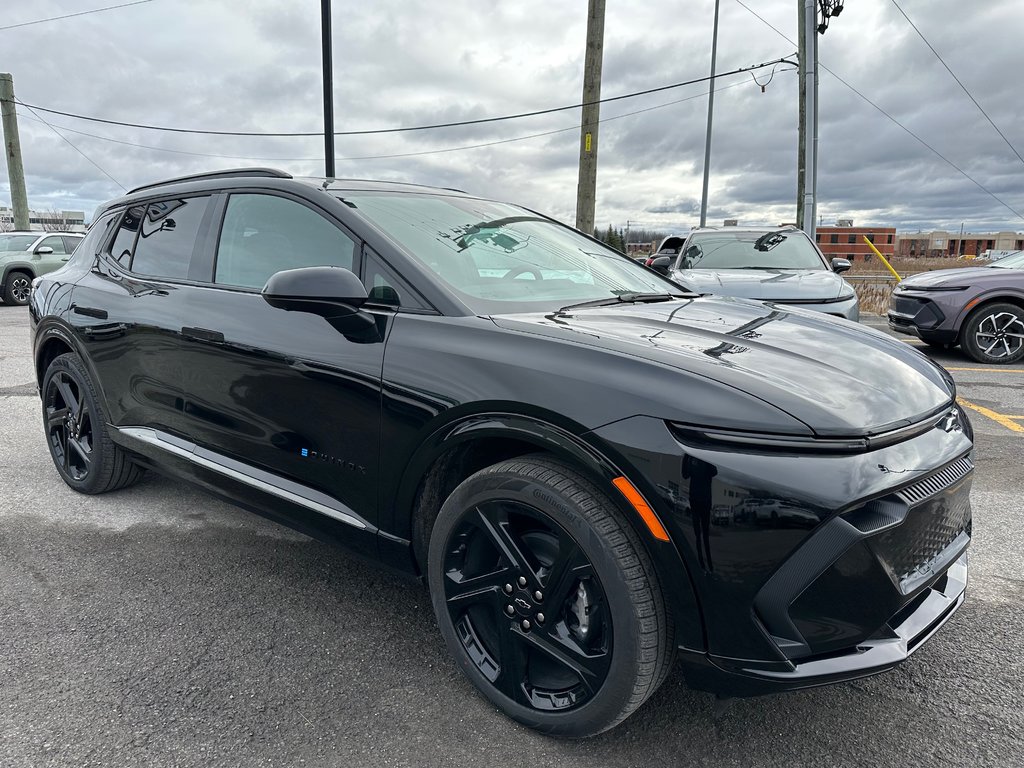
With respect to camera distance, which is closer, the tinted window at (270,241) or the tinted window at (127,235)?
the tinted window at (270,241)

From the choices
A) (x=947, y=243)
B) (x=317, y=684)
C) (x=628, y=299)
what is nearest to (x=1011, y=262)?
(x=628, y=299)

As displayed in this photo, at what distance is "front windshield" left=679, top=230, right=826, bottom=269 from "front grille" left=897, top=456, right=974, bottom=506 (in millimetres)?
6702

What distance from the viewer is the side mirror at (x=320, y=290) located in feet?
7.29

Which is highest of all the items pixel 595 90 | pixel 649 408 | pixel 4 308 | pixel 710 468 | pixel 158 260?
pixel 595 90

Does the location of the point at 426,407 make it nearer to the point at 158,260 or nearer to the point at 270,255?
the point at 270,255

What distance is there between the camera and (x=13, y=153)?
2177 centimetres

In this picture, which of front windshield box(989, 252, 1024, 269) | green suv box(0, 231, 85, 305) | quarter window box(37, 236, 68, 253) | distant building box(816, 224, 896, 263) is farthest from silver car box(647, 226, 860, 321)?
distant building box(816, 224, 896, 263)

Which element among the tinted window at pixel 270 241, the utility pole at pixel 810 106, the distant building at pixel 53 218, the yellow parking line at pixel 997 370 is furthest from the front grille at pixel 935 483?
the distant building at pixel 53 218

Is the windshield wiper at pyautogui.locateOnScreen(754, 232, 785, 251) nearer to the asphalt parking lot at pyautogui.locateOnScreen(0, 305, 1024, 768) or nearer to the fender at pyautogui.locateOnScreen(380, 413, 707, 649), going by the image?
the asphalt parking lot at pyautogui.locateOnScreen(0, 305, 1024, 768)

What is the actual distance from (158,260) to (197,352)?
2.42 feet

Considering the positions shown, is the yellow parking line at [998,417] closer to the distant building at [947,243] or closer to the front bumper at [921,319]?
the front bumper at [921,319]

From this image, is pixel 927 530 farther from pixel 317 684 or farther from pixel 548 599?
pixel 317 684

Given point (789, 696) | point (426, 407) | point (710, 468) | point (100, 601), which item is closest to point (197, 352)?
point (100, 601)

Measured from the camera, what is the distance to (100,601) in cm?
275
